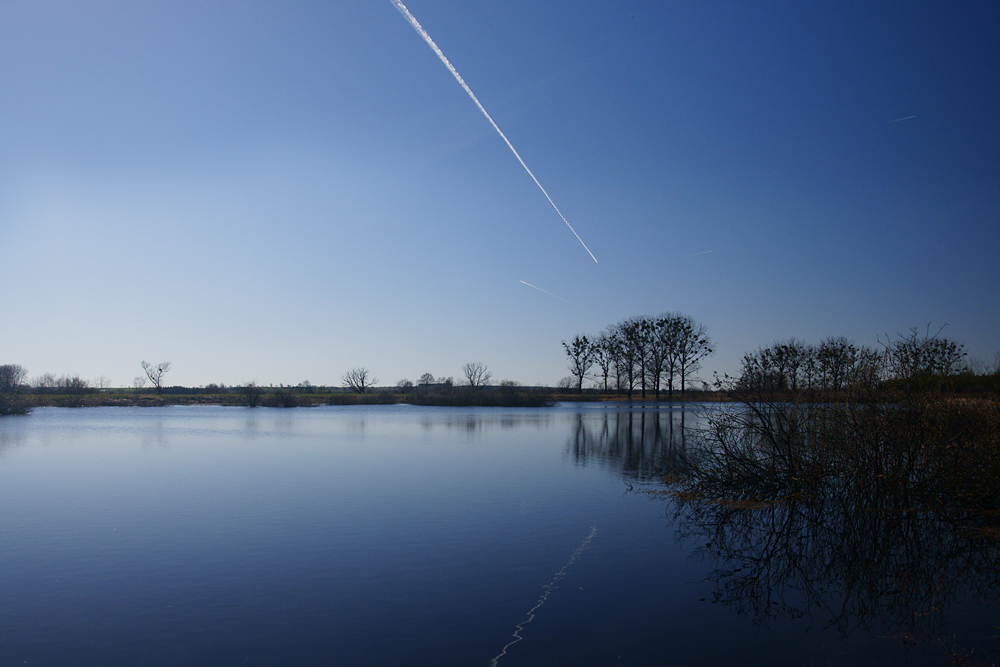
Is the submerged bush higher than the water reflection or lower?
higher

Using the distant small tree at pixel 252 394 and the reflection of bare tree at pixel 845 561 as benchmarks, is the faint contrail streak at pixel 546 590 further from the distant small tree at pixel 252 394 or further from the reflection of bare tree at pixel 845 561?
the distant small tree at pixel 252 394

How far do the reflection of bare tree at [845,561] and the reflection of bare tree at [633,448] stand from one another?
3.18 metres

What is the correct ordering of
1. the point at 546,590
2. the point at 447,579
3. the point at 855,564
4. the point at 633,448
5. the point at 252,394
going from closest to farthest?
the point at 546,590
the point at 447,579
the point at 855,564
the point at 633,448
the point at 252,394

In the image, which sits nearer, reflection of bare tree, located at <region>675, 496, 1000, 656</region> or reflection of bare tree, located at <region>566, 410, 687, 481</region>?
reflection of bare tree, located at <region>675, 496, 1000, 656</region>

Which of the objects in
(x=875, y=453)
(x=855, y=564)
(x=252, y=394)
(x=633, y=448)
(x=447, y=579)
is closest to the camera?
(x=447, y=579)

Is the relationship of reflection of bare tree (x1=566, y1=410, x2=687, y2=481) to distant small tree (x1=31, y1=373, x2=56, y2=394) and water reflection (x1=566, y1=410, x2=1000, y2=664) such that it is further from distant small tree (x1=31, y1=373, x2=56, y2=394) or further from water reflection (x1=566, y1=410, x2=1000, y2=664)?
distant small tree (x1=31, y1=373, x2=56, y2=394)

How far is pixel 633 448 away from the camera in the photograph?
22109 mm

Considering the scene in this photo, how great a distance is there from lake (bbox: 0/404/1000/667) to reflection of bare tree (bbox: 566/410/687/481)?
60.0 inches

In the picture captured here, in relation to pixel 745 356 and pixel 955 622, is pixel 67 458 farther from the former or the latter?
pixel 955 622

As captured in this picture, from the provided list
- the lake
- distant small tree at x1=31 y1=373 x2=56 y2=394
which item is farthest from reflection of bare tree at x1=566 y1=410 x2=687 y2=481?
distant small tree at x1=31 y1=373 x2=56 y2=394

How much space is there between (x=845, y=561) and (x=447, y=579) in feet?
19.0

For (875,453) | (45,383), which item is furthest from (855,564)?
(45,383)

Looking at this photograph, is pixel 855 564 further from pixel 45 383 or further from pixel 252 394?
pixel 45 383

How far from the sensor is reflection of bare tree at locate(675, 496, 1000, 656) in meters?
6.66
